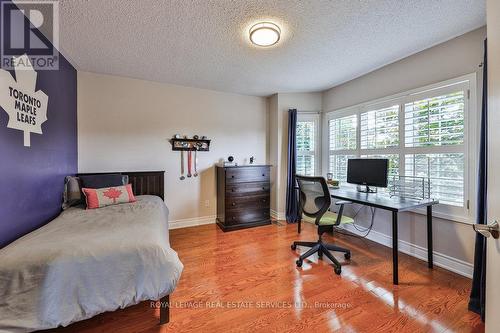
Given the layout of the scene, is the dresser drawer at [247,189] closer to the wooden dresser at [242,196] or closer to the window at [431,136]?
the wooden dresser at [242,196]

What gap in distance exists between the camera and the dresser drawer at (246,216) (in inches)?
132

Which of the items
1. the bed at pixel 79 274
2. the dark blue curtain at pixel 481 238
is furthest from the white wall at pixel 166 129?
the dark blue curtain at pixel 481 238

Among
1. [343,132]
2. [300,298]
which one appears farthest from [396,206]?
[343,132]

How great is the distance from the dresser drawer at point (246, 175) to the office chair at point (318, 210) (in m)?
1.18

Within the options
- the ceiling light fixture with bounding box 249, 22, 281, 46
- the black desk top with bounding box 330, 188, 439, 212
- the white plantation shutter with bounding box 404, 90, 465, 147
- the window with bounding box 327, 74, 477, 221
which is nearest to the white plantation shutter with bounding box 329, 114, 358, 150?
the window with bounding box 327, 74, 477, 221

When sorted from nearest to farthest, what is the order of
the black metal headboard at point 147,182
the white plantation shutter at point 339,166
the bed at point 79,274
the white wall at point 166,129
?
the bed at point 79,274
the white wall at point 166,129
the black metal headboard at point 147,182
the white plantation shutter at point 339,166

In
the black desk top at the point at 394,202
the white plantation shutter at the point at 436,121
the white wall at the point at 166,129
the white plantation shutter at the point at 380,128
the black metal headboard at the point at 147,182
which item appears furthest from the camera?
the black metal headboard at the point at 147,182

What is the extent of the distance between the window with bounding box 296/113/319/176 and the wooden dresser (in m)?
0.70

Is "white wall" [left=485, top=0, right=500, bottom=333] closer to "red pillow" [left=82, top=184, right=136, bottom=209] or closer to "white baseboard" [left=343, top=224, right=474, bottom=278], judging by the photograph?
"white baseboard" [left=343, top=224, right=474, bottom=278]

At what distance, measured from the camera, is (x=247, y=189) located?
3.50 meters

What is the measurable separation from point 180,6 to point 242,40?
0.67 m

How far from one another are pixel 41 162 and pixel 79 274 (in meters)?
1.40

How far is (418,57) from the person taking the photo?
2.37 meters

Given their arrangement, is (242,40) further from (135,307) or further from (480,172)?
(135,307)
